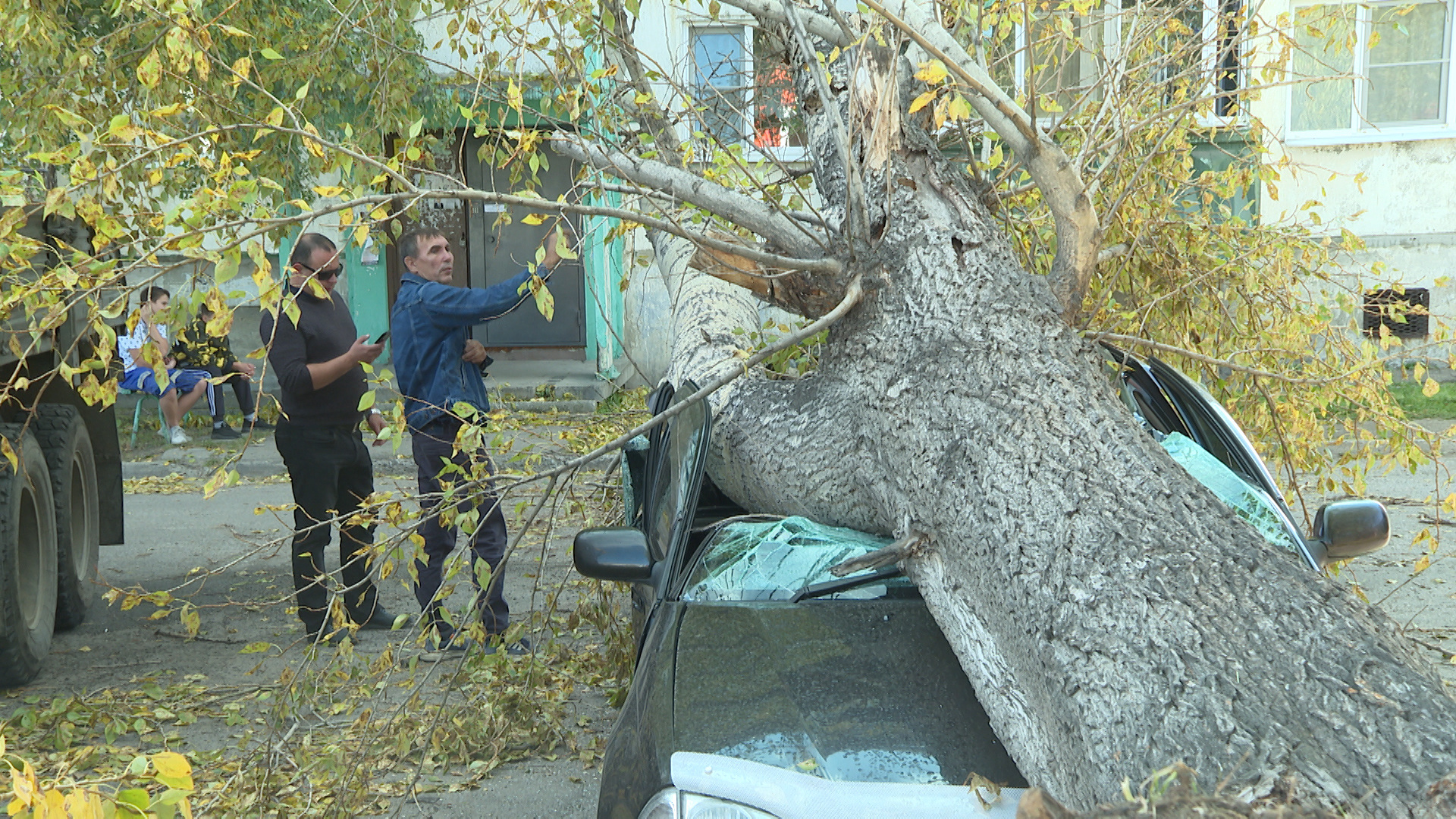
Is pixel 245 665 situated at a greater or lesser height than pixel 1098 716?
lesser

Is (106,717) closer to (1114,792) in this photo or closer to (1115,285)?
(1114,792)

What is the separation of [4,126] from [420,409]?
12.9 feet

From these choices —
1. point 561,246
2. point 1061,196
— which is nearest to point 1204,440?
point 1061,196

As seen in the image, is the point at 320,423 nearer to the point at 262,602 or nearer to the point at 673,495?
the point at 262,602

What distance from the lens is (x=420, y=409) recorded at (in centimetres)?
490

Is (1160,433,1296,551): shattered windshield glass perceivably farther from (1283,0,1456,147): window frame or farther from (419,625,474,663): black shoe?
(1283,0,1456,147): window frame

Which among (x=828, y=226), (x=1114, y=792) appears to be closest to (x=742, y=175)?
(x=828, y=226)

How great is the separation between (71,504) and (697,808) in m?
5.16

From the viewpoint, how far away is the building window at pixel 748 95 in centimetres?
499

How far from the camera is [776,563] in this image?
116 inches

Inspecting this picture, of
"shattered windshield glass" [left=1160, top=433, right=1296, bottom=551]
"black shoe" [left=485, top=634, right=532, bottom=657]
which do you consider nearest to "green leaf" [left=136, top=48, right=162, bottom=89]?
"black shoe" [left=485, top=634, right=532, bottom=657]

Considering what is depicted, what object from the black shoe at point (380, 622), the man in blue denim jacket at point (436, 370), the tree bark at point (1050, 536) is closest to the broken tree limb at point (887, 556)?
the tree bark at point (1050, 536)

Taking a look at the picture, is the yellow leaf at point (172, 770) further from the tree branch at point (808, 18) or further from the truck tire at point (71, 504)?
the truck tire at point (71, 504)

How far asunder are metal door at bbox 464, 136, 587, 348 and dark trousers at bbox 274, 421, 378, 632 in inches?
304
